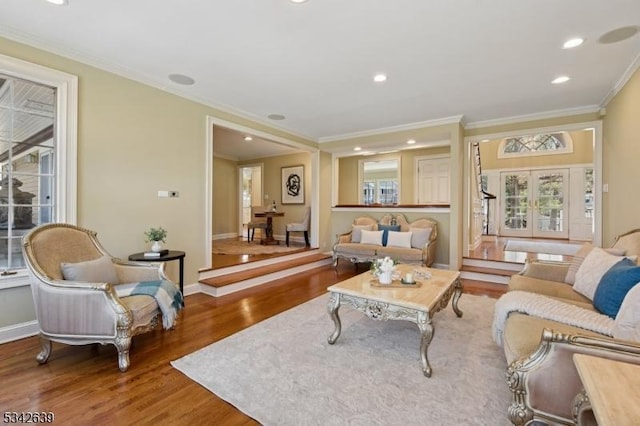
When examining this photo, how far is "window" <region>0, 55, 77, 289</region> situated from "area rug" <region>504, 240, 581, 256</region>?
7731 millimetres

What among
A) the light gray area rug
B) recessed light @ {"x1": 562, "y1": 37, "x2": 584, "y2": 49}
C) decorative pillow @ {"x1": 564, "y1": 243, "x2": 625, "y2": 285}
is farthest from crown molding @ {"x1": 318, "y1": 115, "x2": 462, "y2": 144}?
the light gray area rug

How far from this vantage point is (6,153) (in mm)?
2607

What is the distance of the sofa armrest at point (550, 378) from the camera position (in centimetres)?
130

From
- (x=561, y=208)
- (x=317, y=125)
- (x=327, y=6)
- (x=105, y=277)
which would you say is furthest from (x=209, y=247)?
(x=561, y=208)

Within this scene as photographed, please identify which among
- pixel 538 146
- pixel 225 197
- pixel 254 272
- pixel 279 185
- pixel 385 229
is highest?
pixel 538 146

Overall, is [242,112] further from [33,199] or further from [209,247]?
[33,199]

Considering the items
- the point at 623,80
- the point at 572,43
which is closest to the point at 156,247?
the point at 572,43

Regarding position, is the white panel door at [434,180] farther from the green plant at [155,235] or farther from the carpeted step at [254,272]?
the green plant at [155,235]

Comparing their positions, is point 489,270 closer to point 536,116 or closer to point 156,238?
point 536,116

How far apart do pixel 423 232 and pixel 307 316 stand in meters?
2.72

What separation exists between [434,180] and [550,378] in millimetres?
6209

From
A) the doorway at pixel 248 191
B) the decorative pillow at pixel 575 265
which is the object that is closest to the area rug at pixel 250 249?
the doorway at pixel 248 191

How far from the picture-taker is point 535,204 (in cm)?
838

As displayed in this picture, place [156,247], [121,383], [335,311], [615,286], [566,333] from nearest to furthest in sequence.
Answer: [566,333], [615,286], [121,383], [335,311], [156,247]
